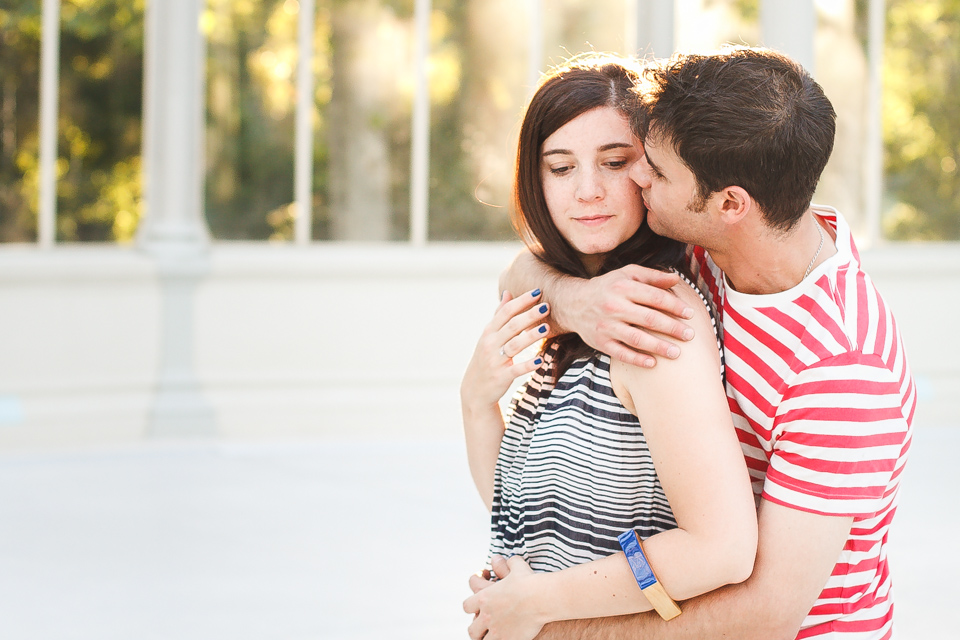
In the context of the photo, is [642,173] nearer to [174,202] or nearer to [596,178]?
[596,178]

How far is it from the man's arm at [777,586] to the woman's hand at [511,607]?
220 mm

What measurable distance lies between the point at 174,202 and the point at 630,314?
4.04 m

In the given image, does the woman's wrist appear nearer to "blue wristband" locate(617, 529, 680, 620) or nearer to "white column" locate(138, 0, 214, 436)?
"blue wristband" locate(617, 529, 680, 620)

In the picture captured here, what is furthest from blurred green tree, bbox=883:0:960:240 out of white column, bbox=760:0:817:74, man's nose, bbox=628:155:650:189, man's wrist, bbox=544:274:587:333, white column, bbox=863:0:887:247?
man's nose, bbox=628:155:650:189

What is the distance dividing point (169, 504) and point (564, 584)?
286 centimetres

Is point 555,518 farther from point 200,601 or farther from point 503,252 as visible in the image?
point 503,252

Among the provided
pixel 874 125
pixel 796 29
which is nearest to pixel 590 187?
pixel 796 29

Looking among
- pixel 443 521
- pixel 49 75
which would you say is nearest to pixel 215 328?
pixel 49 75

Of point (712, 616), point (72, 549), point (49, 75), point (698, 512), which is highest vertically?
point (49, 75)

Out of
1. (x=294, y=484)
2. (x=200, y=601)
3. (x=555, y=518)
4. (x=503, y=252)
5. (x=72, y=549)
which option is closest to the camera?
(x=555, y=518)

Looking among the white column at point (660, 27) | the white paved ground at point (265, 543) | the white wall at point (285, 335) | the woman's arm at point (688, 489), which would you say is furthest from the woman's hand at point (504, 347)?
the white wall at point (285, 335)

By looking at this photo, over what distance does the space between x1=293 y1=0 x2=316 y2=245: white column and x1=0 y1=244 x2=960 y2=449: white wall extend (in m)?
0.18

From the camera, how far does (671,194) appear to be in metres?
1.42

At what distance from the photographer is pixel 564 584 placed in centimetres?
149
